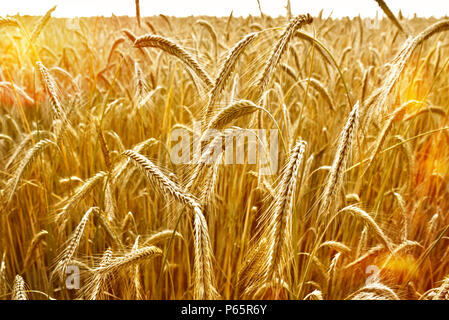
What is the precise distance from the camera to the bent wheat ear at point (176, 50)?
1474 mm

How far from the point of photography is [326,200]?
102 cm

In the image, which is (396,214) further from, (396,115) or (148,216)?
(148,216)

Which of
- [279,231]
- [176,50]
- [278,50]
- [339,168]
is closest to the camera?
[279,231]

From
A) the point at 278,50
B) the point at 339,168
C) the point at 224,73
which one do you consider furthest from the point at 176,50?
the point at 339,168

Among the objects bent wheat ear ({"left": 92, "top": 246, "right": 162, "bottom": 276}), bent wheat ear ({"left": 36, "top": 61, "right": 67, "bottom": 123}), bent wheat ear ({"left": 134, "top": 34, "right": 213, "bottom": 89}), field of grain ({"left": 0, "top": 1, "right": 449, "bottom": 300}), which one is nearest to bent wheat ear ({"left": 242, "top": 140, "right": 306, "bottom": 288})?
field of grain ({"left": 0, "top": 1, "right": 449, "bottom": 300})

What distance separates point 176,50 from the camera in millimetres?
1521

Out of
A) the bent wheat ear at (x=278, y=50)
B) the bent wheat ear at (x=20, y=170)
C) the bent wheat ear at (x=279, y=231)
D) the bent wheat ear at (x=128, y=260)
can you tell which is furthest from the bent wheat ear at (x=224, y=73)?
the bent wheat ear at (x=20, y=170)

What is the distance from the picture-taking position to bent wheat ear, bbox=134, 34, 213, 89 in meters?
1.47

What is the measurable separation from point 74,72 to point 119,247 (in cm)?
333

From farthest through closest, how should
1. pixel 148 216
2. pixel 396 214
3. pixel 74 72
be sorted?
pixel 74 72, pixel 396 214, pixel 148 216

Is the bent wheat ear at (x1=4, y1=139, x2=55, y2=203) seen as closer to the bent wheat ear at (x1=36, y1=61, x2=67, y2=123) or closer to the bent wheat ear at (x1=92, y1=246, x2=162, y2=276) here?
the bent wheat ear at (x1=36, y1=61, x2=67, y2=123)

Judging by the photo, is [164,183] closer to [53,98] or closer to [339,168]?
[339,168]
